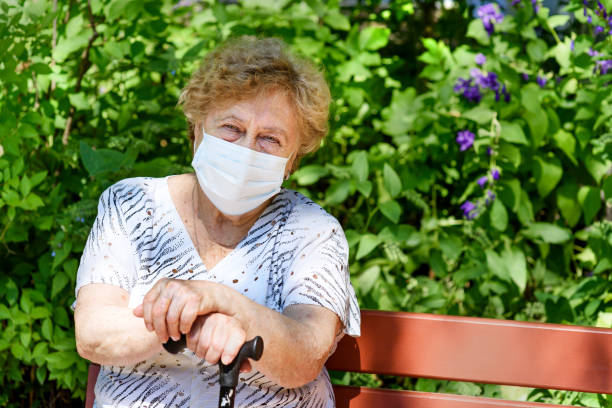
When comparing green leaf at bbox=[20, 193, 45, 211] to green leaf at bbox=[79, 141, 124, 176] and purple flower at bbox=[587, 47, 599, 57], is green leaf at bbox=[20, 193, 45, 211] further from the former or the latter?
purple flower at bbox=[587, 47, 599, 57]

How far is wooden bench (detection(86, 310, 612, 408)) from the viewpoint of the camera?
2.20 meters

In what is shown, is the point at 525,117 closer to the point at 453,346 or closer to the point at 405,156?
the point at 405,156

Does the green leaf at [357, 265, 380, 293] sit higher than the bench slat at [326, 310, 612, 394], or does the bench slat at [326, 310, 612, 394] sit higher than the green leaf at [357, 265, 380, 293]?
the bench slat at [326, 310, 612, 394]

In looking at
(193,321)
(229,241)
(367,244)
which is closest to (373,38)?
(367,244)

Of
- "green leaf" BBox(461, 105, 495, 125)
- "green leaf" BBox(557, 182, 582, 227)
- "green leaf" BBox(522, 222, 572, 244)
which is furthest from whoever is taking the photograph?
"green leaf" BBox(557, 182, 582, 227)

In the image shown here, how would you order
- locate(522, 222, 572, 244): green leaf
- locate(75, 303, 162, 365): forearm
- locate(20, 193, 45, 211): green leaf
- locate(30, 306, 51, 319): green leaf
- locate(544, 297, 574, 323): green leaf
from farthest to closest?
locate(522, 222, 572, 244): green leaf < locate(544, 297, 574, 323): green leaf < locate(30, 306, 51, 319): green leaf < locate(20, 193, 45, 211): green leaf < locate(75, 303, 162, 365): forearm

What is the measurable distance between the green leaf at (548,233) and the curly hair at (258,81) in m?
1.43

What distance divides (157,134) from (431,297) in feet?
4.36

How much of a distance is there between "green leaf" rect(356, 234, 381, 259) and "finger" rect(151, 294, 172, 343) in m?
1.55

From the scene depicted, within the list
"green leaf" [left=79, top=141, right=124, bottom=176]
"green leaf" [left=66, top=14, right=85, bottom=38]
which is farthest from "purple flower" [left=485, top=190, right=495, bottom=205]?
"green leaf" [left=66, top=14, right=85, bottom=38]

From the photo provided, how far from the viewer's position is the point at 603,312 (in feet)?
9.55

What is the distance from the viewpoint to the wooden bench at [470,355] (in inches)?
86.4

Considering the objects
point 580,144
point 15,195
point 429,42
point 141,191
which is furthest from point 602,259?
point 15,195

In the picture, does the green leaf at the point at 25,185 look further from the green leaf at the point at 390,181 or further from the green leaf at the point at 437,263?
the green leaf at the point at 437,263
